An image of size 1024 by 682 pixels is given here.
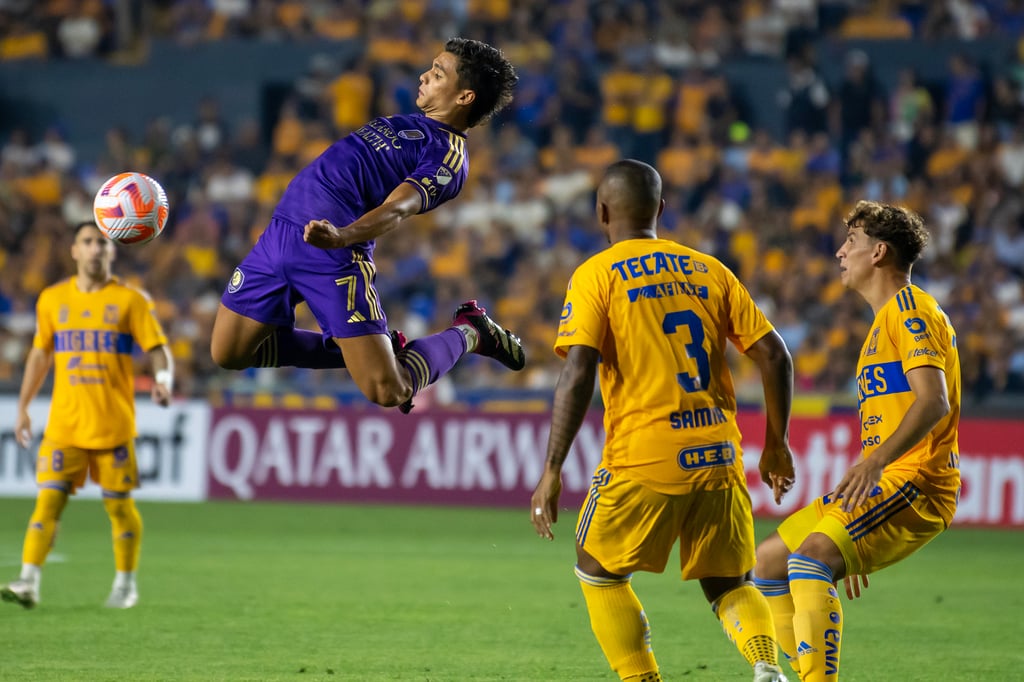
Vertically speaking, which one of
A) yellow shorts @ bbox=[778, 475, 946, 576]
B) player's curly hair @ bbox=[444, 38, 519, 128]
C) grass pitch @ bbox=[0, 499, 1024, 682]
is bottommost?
grass pitch @ bbox=[0, 499, 1024, 682]

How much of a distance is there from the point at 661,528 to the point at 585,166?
15450 mm

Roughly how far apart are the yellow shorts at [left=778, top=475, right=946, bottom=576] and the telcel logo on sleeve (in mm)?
519

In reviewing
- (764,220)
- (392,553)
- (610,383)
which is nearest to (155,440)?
(392,553)

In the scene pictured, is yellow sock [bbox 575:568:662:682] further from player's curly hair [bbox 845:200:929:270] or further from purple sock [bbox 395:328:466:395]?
purple sock [bbox 395:328:466:395]

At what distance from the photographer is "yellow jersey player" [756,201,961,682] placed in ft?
18.0

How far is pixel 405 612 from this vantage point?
9.08m

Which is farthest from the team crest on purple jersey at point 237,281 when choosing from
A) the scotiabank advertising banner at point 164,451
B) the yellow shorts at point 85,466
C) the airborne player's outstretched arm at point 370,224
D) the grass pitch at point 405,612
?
the scotiabank advertising banner at point 164,451

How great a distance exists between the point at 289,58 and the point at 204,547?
1193cm

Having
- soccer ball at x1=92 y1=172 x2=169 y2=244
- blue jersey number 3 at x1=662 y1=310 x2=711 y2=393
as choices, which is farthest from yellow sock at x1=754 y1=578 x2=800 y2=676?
soccer ball at x1=92 y1=172 x2=169 y2=244

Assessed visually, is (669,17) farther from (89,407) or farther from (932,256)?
(89,407)

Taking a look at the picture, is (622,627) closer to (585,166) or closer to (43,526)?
(43,526)

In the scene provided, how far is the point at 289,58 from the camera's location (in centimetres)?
2277

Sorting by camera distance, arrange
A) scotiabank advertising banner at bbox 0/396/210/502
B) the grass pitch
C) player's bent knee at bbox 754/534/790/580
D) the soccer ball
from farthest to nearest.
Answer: scotiabank advertising banner at bbox 0/396/210/502 < the soccer ball < the grass pitch < player's bent knee at bbox 754/534/790/580

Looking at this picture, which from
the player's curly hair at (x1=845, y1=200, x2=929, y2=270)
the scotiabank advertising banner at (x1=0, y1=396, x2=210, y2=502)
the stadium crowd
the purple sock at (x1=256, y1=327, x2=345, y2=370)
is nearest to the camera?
the player's curly hair at (x1=845, y1=200, x2=929, y2=270)
